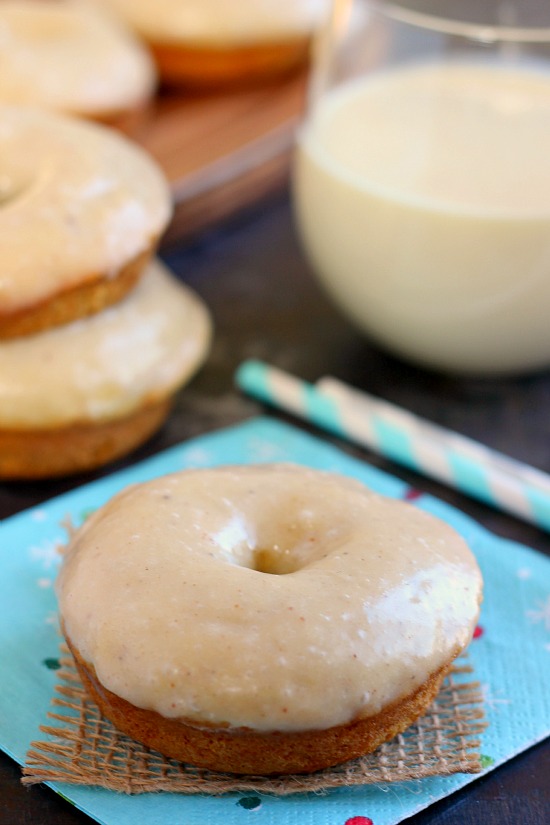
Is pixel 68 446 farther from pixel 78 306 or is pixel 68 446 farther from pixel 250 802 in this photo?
pixel 250 802

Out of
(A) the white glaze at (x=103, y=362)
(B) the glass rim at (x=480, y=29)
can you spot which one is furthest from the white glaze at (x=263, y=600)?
(B) the glass rim at (x=480, y=29)

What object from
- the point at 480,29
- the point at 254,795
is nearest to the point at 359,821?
the point at 254,795

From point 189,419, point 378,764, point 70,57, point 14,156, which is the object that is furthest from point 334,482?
point 70,57

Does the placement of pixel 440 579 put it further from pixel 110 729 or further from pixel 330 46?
pixel 330 46

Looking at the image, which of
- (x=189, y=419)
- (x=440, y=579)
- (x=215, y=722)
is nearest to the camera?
(x=215, y=722)

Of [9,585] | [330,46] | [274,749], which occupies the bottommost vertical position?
[9,585]

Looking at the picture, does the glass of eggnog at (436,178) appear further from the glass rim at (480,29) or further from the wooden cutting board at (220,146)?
the wooden cutting board at (220,146)
